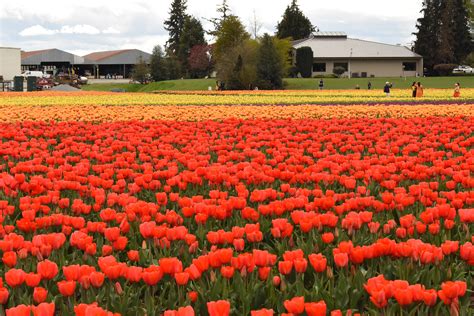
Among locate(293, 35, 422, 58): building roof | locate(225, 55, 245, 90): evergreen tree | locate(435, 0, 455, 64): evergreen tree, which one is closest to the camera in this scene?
locate(225, 55, 245, 90): evergreen tree

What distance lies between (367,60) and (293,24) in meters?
25.7

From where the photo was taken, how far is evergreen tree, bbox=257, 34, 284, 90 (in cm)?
5269

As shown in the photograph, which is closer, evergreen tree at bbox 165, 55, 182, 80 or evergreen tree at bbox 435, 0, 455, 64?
evergreen tree at bbox 435, 0, 455, 64

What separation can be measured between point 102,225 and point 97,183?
157 cm

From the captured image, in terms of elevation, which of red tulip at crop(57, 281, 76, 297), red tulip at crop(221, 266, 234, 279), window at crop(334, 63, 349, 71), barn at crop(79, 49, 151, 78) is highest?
barn at crop(79, 49, 151, 78)

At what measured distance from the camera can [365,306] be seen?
123 inches

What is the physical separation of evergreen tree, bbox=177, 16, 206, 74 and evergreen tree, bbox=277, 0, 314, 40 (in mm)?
13587

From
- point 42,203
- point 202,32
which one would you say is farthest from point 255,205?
point 202,32

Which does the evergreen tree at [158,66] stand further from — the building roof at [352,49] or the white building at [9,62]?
the building roof at [352,49]

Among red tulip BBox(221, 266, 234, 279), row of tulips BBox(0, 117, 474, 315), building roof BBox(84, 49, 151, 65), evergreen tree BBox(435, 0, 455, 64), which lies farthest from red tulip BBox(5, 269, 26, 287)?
building roof BBox(84, 49, 151, 65)

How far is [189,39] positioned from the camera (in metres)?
93.8

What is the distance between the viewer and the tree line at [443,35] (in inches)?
3098

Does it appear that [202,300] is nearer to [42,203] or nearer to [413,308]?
[413,308]

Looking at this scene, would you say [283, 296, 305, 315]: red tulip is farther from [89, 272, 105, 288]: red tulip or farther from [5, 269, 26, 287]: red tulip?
[5, 269, 26, 287]: red tulip
